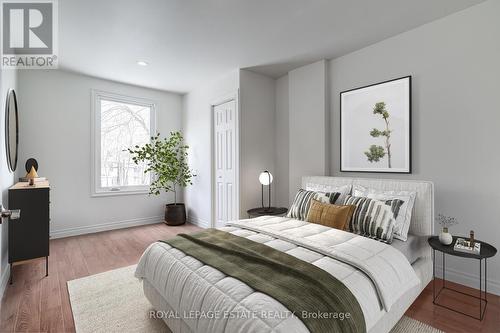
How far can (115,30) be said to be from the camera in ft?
8.89

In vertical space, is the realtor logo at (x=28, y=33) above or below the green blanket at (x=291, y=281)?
above

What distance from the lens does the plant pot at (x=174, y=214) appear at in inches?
189

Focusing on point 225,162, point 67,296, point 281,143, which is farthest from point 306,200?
point 67,296

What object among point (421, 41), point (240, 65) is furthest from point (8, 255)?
point (421, 41)

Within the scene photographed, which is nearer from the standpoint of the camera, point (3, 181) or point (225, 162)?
point (3, 181)

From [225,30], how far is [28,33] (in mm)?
2179

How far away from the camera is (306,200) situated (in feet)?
9.05

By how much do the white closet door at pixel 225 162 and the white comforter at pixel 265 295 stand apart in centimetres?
188

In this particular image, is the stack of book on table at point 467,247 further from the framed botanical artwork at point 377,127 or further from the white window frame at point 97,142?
the white window frame at point 97,142

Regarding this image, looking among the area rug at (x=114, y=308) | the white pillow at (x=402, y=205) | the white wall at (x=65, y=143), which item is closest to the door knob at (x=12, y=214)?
the area rug at (x=114, y=308)

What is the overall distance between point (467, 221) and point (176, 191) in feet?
15.5

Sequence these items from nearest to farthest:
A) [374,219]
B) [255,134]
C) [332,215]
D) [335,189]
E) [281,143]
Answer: [374,219], [332,215], [335,189], [255,134], [281,143]

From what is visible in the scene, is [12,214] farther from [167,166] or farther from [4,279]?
[167,166]

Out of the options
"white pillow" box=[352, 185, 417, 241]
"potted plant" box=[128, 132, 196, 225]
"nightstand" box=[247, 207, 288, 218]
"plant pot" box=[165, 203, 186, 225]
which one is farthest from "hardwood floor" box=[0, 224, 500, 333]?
"nightstand" box=[247, 207, 288, 218]
